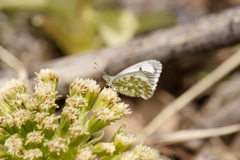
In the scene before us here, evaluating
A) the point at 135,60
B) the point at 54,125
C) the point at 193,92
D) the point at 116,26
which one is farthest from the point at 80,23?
the point at 54,125

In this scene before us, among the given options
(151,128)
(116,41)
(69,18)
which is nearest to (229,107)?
(151,128)

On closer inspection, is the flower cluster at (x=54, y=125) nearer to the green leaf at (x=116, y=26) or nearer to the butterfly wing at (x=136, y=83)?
the butterfly wing at (x=136, y=83)

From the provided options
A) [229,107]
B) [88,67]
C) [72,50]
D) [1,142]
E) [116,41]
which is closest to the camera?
[1,142]

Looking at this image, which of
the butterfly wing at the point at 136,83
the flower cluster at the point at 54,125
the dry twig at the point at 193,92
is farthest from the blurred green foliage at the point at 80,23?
the flower cluster at the point at 54,125

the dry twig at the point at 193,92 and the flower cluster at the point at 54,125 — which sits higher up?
the dry twig at the point at 193,92

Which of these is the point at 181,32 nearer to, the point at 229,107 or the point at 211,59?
the point at 229,107
